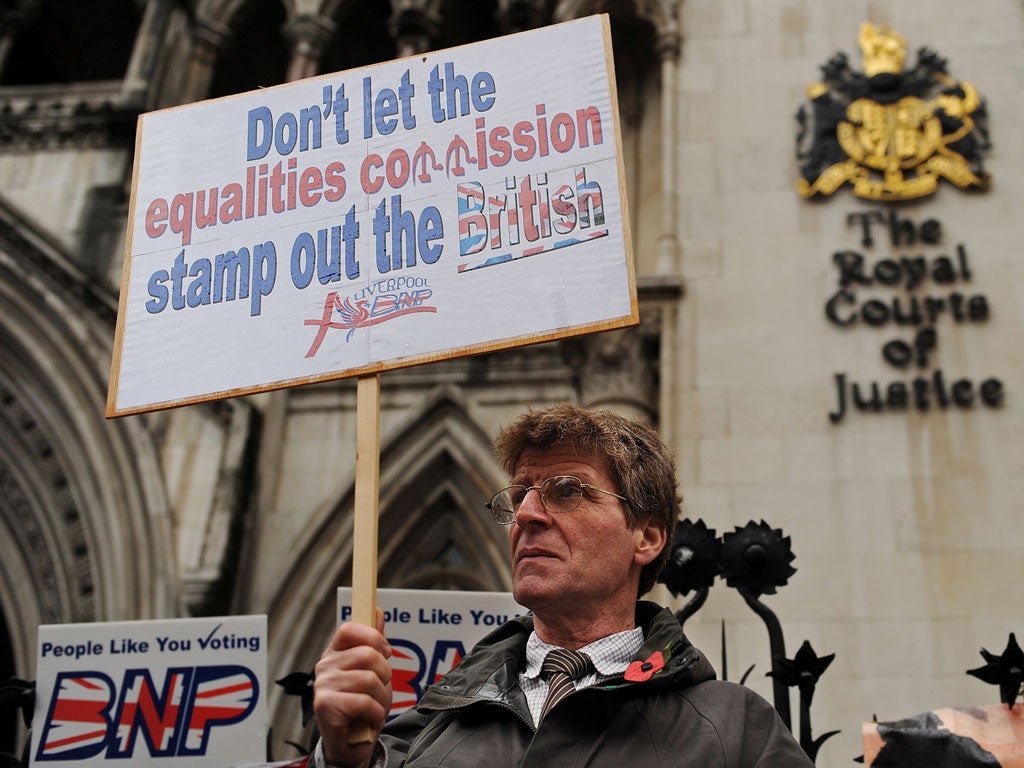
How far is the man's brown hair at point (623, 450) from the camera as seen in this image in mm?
2697

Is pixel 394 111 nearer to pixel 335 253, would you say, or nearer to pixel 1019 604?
pixel 335 253

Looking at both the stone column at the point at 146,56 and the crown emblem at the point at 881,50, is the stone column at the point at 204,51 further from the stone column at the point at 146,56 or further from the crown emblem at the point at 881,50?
the crown emblem at the point at 881,50

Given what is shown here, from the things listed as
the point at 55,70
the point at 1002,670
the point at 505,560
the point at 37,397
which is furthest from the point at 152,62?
the point at 1002,670

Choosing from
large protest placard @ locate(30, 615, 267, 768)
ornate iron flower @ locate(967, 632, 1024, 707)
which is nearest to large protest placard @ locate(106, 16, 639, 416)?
ornate iron flower @ locate(967, 632, 1024, 707)

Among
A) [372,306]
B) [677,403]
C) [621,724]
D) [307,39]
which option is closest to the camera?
[621,724]

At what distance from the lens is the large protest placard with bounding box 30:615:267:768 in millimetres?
4504

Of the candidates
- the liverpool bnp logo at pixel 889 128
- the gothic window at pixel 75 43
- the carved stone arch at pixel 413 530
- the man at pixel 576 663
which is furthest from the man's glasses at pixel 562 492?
the gothic window at pixel 75 43

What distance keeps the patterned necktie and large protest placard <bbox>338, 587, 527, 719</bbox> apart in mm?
2322

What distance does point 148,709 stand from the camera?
463 cm

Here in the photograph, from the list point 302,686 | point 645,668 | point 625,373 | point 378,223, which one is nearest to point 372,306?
point 378,223

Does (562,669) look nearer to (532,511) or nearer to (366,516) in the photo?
(532,511)

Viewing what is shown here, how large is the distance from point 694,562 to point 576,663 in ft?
5.32

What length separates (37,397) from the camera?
10414 millimetres

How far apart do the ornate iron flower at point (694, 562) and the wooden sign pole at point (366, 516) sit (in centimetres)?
165
